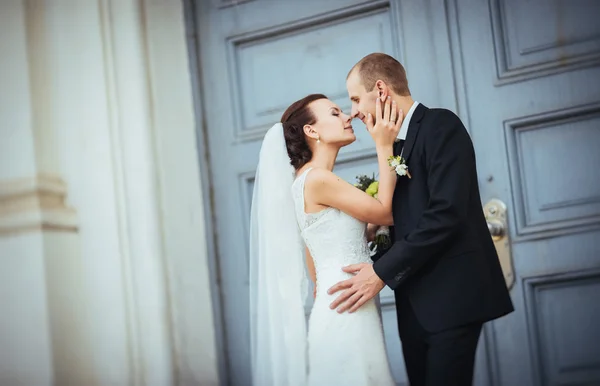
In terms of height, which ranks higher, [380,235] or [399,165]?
[399,165]

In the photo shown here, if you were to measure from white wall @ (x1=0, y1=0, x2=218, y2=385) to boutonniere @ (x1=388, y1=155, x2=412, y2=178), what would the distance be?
60.8 inches

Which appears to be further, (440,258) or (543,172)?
(543,172)

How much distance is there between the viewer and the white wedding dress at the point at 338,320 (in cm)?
291

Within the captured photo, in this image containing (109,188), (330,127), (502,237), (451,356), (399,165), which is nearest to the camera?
(451,356)

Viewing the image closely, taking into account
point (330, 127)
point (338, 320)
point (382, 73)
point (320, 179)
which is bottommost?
point (338, 320)

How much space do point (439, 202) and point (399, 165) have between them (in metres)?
0.21

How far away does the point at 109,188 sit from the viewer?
3912mm

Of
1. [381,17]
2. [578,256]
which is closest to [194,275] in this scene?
[381,17]

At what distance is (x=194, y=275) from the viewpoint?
13.2 feet

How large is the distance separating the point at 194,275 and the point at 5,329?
3.18 ft

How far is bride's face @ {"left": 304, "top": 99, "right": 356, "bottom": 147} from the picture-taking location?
3.14 metres

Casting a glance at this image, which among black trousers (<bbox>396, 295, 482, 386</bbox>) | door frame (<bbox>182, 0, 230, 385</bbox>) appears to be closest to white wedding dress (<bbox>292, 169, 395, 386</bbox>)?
black trousers (<bbox>396, 295, 482, 386</bbox>)

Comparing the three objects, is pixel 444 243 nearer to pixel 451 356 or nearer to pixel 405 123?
pixel 451 356

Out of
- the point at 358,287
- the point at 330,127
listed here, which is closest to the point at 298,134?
the point at 330,127
